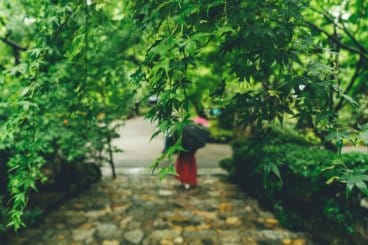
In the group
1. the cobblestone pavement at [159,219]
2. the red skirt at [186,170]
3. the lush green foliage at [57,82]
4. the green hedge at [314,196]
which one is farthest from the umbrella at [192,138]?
the green hedge at [314,196]

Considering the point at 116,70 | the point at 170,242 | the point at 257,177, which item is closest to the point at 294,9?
the point at 170,242

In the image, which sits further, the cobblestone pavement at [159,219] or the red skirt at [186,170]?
the red skirt at [186,170]

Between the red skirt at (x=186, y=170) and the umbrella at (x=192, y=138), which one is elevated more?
the umbrella at (x=192, y=138)

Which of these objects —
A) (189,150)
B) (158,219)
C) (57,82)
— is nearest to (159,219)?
(158,219)

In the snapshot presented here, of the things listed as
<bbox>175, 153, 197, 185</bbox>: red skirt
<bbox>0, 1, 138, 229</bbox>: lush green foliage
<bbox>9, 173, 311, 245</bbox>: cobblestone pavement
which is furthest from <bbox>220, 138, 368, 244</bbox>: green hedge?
<bbox>0, 1, 138, 229</bbox>: lush green foliage

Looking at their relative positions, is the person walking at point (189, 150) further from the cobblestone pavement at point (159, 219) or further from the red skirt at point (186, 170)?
the cobblestone pavement at point (159, 219)

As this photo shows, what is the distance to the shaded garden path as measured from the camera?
496 cm

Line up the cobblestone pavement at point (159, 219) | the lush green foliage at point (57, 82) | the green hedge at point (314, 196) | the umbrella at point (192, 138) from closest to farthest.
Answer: the lush green foliage at point (57, 82), the green hedge at point (314, 196), the cobblestone pavement at point (159, 219), the umbrella at point (192, 138)

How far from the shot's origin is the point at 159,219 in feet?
18.6

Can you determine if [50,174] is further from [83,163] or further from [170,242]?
[170,242]

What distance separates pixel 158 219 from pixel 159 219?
0.06 ft

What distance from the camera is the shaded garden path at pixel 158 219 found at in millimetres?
4965

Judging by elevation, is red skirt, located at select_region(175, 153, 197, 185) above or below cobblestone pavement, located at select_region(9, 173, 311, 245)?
above

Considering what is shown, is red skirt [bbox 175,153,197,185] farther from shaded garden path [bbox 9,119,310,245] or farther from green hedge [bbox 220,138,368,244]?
green hedge [bbox 220,138,368,244]
